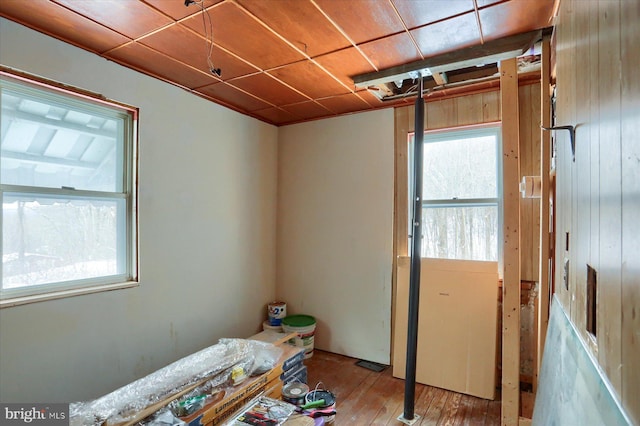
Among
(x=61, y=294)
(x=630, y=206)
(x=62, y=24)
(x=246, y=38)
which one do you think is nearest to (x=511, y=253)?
(x=630, y=206)

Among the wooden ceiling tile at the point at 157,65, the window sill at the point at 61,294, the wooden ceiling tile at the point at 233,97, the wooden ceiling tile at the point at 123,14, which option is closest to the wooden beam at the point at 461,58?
the wooden ceiling tile at the point at 233,97

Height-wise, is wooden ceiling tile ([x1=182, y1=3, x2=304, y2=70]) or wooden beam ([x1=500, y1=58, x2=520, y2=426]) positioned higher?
wooden ceiling tile ([x1=182, y1=3, x2=304, y2=70])

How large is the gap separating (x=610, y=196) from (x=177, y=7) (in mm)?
2075

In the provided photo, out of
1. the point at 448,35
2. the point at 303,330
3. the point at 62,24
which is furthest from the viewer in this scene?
the point at 303,330

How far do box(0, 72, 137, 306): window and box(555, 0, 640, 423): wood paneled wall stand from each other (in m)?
2.67

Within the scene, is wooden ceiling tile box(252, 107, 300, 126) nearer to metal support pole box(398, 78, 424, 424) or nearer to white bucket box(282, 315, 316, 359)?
metal support pole box(398, 78, 424, 424)

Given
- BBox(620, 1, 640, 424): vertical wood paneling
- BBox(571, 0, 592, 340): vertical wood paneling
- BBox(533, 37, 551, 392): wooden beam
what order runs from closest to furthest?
BBox(620, 1, 640, 424): vertical wood paneling
BBox(571, 0, 592, 340): vertical wood paneling
BBox(533, 37, 551, 392): wooden beam

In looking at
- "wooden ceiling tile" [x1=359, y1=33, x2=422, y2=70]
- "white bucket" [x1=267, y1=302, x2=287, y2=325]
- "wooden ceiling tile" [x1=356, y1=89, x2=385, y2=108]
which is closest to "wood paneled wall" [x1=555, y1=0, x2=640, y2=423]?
"wooden ceiling tile" [x1=359, y1=33, x2=422, y2=70]

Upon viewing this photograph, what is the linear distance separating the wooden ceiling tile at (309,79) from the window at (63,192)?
1.22m

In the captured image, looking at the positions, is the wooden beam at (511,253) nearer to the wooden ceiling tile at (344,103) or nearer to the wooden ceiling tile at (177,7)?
the wooden ceiling tile at (344,103)

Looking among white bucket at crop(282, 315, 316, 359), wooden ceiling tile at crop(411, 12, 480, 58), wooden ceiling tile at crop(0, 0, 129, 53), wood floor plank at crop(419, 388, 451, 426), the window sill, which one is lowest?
wood floor plank at crop(419, 388, 451, 426)

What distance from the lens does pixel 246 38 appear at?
6.75 feet

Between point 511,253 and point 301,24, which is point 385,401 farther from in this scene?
point 301,24

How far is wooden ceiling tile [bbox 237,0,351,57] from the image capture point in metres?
1.74
